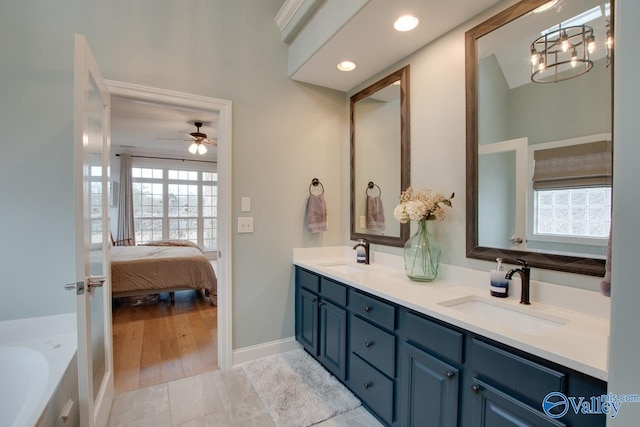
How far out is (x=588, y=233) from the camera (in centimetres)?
129

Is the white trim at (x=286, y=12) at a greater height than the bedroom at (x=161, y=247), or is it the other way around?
the white trim at (x=286, y=12)

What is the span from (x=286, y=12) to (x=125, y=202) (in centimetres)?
567

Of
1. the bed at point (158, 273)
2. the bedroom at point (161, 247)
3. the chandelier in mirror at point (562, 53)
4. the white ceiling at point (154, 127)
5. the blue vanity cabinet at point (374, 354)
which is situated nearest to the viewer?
the chandelier in mirror at point (562, 53)

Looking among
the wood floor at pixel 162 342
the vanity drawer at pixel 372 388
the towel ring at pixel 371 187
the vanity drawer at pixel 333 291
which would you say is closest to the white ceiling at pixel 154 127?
the towel ring at pixel 371 187

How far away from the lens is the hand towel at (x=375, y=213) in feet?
8.02

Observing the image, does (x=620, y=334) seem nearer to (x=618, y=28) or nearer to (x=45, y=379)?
(x=618, y=28)

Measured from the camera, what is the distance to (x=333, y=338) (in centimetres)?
210

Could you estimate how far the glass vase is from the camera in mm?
1854

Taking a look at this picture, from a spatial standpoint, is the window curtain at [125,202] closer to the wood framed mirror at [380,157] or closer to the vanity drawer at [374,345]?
the wood framed mirror at [380,157]

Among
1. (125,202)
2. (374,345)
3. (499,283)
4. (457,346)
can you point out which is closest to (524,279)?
(499,283)

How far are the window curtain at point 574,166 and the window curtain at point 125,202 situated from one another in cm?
693

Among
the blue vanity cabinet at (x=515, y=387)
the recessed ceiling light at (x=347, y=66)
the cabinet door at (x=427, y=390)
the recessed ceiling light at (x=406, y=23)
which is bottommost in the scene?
the cabinet door at (x=427, y=390)

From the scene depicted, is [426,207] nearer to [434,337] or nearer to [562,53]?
[434,337]

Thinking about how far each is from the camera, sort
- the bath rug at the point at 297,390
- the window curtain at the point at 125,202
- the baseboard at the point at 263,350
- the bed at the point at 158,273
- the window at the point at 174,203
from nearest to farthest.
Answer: the bath rug at the point at 297,390 → the baseboard at the point at 263,350 → the bed at the point at 158,273 → the window curtain at the point at 125,202 → the window at the point at 174,203
